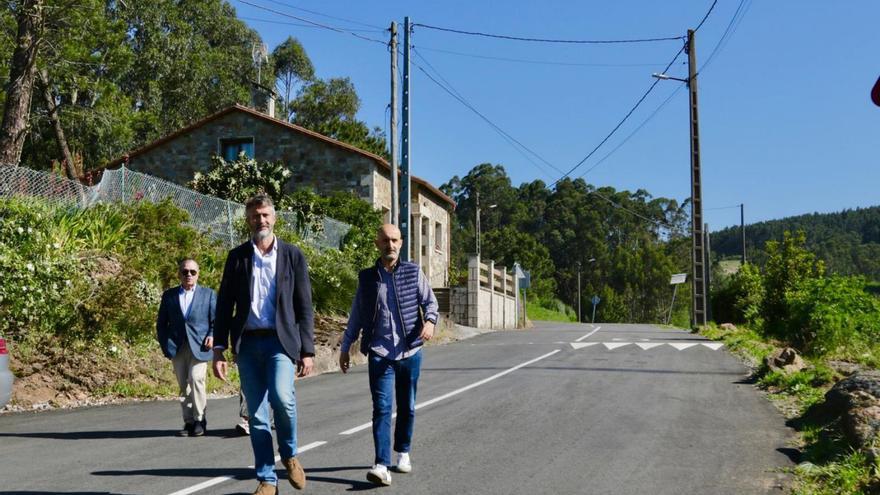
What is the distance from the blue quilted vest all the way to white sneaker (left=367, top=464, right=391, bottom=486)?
84cm

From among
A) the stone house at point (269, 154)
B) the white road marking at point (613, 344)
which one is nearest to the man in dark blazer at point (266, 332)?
the white road marking at point (613, 344)

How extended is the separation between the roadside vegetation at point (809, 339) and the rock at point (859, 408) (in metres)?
0.10

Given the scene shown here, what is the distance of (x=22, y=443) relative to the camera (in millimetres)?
7984

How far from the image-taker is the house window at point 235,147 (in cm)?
3219

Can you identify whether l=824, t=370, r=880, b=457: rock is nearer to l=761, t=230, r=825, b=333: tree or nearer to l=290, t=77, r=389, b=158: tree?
l=761, t=230, r=825, b=333: tree

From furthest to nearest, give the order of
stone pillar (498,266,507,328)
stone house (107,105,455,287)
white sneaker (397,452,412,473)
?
stone pillar (498,266,507,328), stone house (107,105,455,287), white sneaker (397,452,412,473)

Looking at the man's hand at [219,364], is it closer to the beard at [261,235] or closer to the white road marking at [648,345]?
the beard at [261,235]

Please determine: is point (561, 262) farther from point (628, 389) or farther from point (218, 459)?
point (218, 459)

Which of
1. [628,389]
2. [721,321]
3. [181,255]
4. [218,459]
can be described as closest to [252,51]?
[721,321]

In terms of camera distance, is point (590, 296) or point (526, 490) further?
point (590, 296)

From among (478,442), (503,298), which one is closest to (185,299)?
(478,442)

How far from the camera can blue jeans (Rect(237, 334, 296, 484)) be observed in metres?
5.34

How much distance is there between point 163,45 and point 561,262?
56574 millimetres

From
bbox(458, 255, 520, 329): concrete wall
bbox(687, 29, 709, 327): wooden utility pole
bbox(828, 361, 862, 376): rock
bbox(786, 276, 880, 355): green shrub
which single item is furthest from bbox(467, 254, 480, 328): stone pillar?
bbox(828, 361, 862, 376): rock
